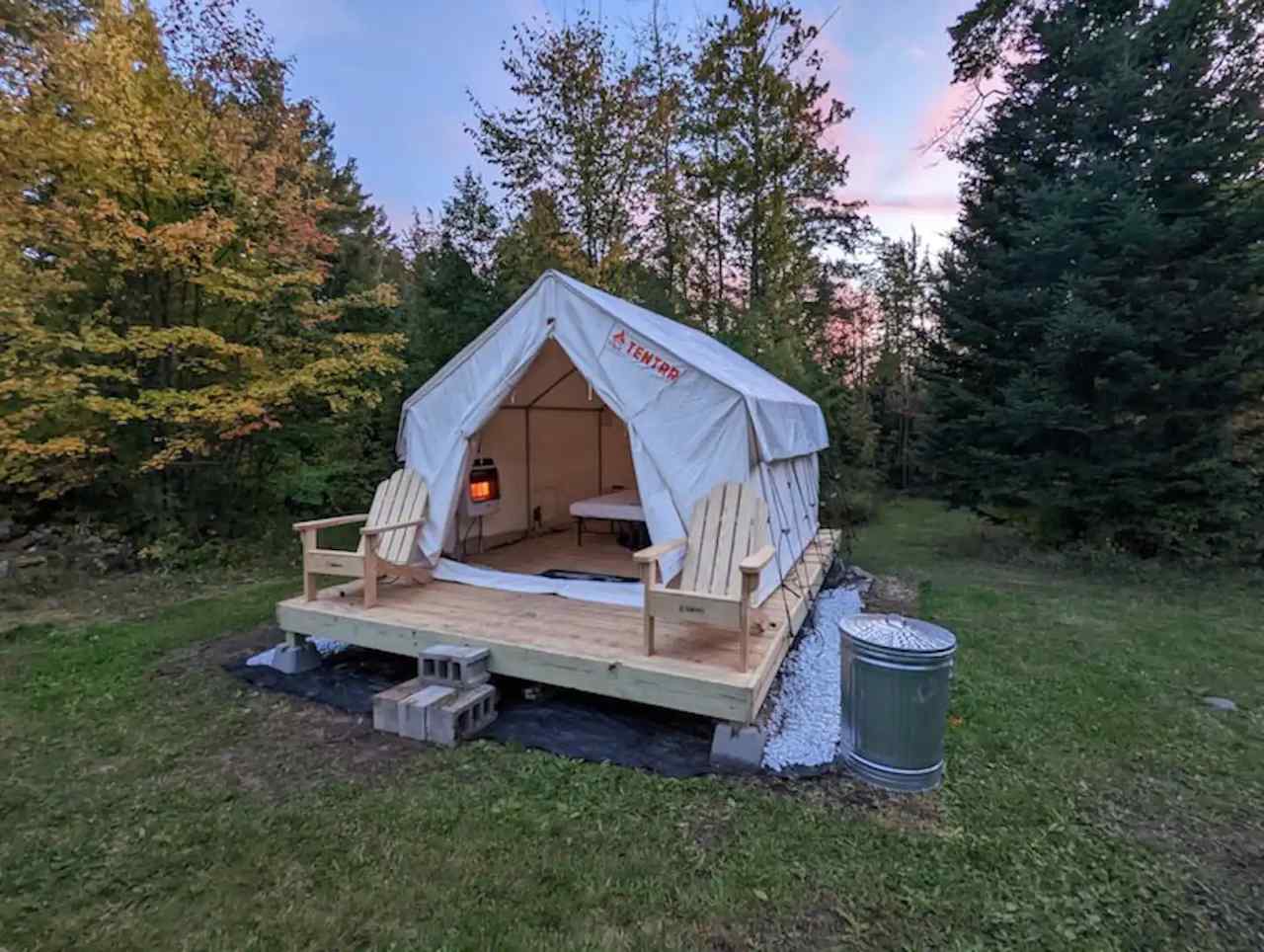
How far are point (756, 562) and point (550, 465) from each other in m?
4.45

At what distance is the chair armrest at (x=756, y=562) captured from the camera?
3.25m

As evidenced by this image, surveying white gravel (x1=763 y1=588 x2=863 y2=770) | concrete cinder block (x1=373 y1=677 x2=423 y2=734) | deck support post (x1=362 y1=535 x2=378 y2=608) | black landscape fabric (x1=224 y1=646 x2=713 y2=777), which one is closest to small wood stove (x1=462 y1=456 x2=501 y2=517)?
deck support post (x1=362 y1=535 x2=378 y2=608)

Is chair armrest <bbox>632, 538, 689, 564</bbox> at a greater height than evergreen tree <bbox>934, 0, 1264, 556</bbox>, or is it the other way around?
evergreen tree <bbox>934, 0, 1264, 556</bbox>

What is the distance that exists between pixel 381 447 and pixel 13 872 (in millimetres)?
7954

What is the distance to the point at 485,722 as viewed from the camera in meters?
3.60

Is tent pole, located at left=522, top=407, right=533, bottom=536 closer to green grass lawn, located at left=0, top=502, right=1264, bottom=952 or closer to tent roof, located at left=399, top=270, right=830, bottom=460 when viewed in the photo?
tent roof, located at left=399, top=270, right=830, bottom=460

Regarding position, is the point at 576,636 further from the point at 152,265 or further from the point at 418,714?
the point at 152,265

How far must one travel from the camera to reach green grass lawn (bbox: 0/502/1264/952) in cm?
214

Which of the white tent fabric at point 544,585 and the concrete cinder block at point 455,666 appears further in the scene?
the white tent fabric at point 544,585

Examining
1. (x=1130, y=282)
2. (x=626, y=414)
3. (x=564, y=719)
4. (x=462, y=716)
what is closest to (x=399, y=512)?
(x=626, y=414)

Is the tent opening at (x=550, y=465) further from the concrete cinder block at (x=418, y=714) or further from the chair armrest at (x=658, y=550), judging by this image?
the concrete cinder block at (x=418, y=714)

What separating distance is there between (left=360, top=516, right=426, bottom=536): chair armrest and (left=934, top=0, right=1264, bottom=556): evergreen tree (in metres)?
7.20

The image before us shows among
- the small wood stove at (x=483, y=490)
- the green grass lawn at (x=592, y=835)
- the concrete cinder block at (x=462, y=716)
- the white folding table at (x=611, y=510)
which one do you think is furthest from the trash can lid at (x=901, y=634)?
the small wood stove at (x=483, y=490)

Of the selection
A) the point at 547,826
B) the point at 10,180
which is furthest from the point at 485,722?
the point at 10,180
